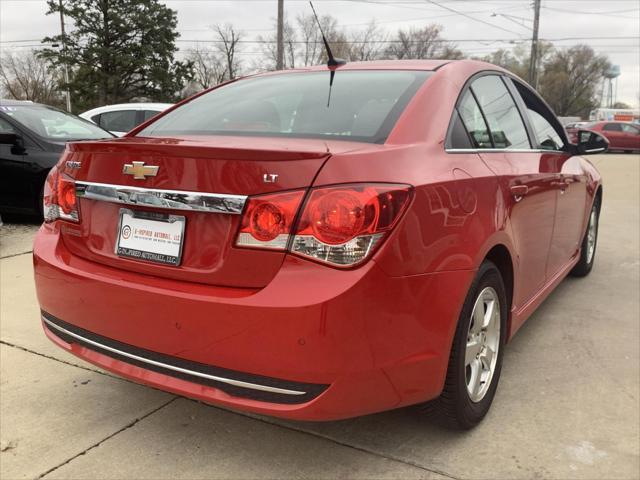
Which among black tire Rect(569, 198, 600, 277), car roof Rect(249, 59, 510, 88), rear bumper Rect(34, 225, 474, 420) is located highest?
car roof Rect(249, 59, 510, 88)

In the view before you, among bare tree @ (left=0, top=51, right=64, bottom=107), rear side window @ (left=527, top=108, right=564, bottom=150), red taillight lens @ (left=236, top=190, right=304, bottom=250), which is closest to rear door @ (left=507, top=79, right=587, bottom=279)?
rear side window @ (left=527, top=108, right=564, bottom=150)

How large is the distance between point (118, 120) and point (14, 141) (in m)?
4.71

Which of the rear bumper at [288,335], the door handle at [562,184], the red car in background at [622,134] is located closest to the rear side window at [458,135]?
the rear bumper at [288,335]

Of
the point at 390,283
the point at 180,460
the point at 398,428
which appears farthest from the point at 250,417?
the point at 390,283

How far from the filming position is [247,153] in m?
1.96

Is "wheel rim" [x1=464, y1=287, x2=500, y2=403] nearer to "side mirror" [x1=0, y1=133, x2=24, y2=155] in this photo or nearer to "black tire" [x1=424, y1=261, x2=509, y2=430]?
"black tire" [x1=424, y1=261, x2=509, y2=430]

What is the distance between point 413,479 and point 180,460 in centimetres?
91

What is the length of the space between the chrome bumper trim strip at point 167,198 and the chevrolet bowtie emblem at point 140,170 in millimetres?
46

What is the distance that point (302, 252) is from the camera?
1871 millimetres

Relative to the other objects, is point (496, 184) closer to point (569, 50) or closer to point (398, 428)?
point (398, 428)

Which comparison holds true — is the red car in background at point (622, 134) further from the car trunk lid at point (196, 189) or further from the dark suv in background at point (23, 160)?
the car trunk lid at point (196, 189)

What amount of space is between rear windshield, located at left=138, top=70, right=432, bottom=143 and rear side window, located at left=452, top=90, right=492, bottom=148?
0.22m

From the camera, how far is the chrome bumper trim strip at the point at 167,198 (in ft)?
6.37

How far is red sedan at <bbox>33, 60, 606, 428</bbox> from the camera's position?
1862 millimetres
